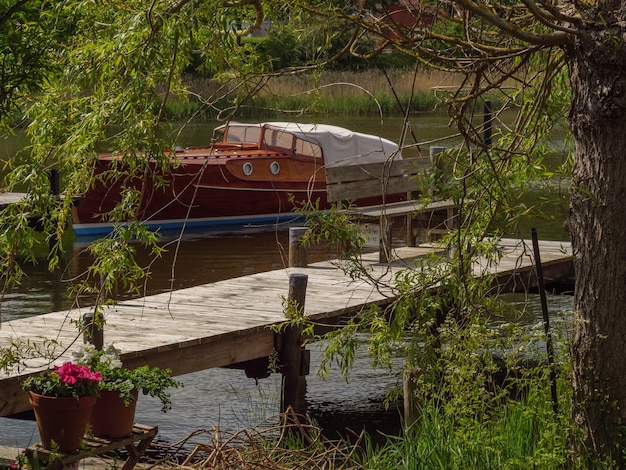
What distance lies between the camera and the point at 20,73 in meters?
7.25

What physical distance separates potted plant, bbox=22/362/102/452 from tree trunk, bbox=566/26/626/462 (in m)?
2.40

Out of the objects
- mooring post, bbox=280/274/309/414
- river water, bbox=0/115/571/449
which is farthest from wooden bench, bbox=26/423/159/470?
mooring post, bbox=280/274/309/414

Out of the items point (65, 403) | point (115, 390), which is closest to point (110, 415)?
point (115, 390)

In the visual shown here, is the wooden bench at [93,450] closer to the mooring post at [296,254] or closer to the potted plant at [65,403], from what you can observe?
the potted plant at [65,403]

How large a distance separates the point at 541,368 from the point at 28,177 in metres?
3.07

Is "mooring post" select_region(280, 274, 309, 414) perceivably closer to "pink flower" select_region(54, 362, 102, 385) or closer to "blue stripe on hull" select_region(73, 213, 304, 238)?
"pink flower" select_region(54, 362, 102, 385)

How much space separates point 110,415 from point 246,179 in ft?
55.7

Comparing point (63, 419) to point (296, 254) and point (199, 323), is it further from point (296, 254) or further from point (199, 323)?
point (296, 254)

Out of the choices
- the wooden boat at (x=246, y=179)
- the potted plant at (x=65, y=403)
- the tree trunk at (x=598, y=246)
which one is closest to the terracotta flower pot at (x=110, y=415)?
the potted plant at (x=65, y=403)

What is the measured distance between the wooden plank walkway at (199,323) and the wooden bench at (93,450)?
1.16 meters

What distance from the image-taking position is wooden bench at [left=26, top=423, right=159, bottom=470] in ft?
18.5

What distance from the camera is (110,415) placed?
19.6 ft

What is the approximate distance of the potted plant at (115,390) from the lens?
→ 5.96m

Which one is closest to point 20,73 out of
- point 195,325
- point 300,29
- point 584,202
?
point 300,29
